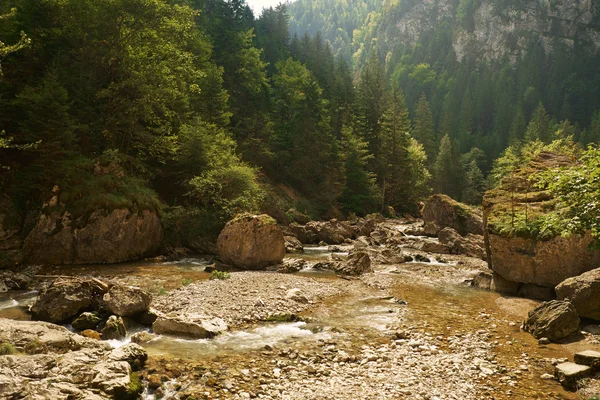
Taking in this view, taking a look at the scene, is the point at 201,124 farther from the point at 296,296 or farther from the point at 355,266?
the point at 296,296

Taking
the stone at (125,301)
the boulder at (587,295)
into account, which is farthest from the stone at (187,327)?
the boulder at (587,295)

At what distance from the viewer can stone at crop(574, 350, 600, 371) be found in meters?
8.75

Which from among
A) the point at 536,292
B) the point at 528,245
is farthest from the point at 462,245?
the point at 528,245

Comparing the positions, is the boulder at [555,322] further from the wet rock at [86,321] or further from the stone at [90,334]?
the wet rock at [86,321]

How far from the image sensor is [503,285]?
17.9m

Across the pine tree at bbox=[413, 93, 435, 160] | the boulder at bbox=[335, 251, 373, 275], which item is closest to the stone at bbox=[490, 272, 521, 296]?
the boulder at bbox=[335, 251, 373, 275]

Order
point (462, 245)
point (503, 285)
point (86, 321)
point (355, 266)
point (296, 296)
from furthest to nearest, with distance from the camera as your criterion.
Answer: point (462, 245), point (355, 266), point (503, 285), point (296, 296), point (86, 321)

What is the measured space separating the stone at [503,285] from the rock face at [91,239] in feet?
66.4

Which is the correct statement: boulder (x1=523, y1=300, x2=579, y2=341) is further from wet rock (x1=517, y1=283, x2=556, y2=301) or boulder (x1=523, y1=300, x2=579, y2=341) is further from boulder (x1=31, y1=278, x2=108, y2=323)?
boulder (x1=31, y1=278, x2=108, y2=323)

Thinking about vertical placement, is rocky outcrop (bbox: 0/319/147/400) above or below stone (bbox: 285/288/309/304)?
above

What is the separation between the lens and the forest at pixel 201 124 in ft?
71.6

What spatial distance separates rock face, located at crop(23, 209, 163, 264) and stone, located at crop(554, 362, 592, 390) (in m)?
21.5

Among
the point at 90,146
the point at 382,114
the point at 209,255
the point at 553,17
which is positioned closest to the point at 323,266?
the point at 209,255

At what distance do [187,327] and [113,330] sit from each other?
1.97 metres
